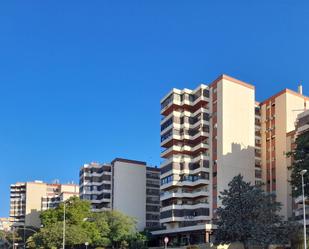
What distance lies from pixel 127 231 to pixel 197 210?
15.9 meters

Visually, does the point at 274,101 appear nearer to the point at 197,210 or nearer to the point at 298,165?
the point at 197,210

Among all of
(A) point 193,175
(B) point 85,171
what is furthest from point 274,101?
(B) point 85,171

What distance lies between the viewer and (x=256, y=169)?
104000 millimetres

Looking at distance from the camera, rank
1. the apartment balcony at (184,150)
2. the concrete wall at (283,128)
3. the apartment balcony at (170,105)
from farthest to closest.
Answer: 1. the apartment balcony at (170,105)
2. the apartment balcony at (184,150)
3. the concrete wall at (283,128)

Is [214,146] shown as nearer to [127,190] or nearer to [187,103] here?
[187,103]

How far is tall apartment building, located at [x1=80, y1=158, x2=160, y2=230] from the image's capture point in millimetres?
130125

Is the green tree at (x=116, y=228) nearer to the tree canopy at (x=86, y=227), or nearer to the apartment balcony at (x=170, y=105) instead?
the tree canopy at (x=86, y=227)

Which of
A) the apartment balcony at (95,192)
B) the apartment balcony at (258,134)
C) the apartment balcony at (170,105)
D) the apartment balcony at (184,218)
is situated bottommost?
the apartment balcony at (184,218)

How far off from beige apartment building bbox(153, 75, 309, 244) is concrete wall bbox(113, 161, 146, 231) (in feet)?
72.0

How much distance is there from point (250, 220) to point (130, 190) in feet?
231

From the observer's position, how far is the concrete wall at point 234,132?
98188mm

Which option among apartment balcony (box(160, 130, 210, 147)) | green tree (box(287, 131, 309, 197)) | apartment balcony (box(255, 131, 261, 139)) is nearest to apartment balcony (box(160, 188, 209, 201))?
apartment balcony (box(160, 130, 210, 147))

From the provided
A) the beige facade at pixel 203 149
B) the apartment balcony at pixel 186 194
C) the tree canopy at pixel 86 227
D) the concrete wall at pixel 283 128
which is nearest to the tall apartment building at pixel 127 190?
the tree canopy at pixel 86 227

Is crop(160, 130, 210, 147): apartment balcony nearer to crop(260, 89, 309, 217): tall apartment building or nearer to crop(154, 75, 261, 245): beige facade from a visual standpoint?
crop(154, 75, 261, 245): beige facade
